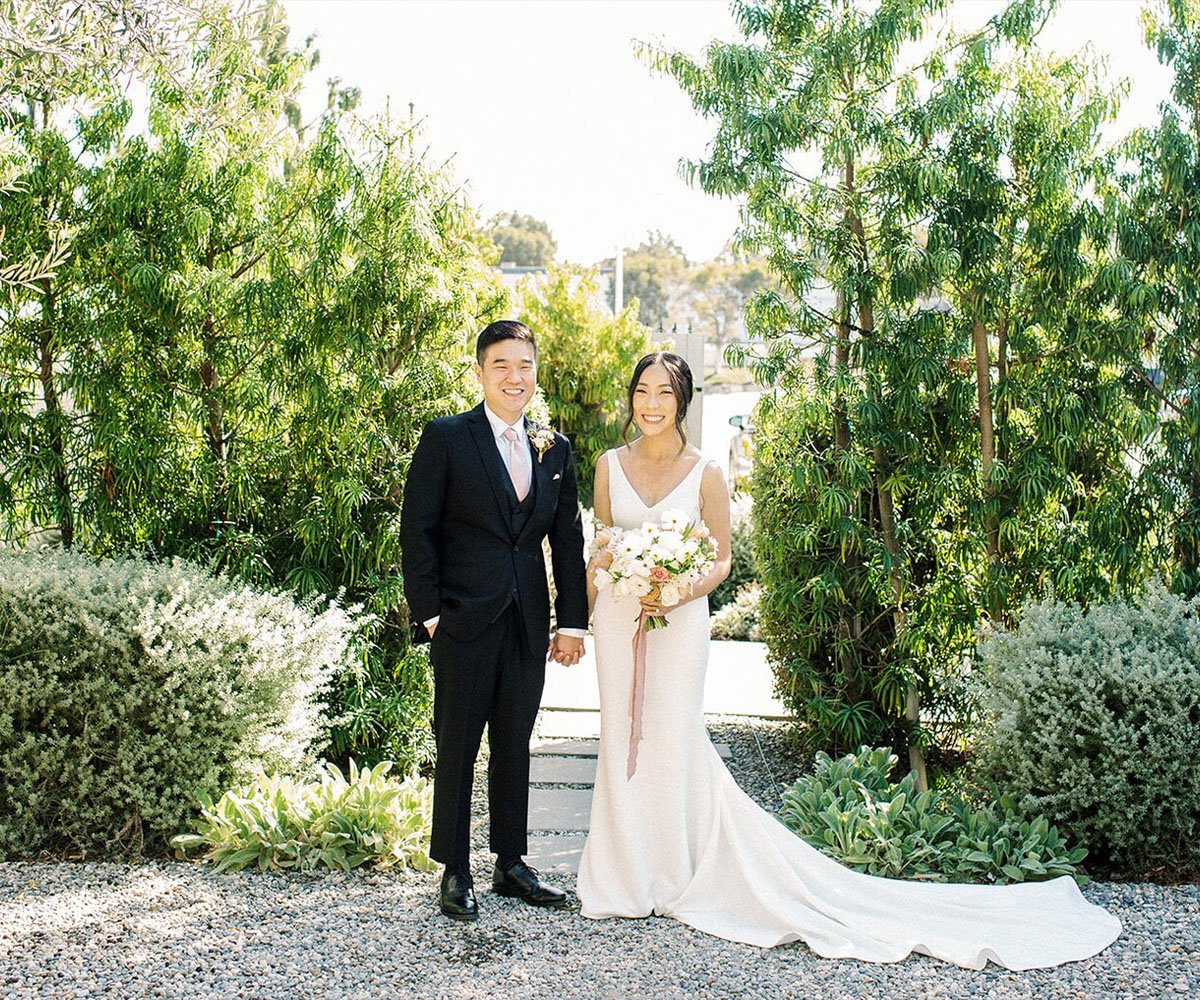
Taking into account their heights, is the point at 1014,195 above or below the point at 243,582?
above

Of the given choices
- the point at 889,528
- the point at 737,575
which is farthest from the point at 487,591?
the point at 737,575

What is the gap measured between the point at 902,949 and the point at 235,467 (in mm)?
3492

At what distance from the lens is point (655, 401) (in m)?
3.88

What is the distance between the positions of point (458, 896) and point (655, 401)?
66.6 inches

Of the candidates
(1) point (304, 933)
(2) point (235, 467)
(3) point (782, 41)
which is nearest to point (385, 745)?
(2) point (235, 467)

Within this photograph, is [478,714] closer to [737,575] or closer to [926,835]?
[926,835]

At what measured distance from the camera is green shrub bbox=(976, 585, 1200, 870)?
4.09 metres

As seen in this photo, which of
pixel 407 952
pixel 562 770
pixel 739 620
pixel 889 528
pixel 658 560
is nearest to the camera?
pixel 407 952

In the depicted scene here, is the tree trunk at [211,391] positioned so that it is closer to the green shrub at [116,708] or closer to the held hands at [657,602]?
the green shrub at [116,708]

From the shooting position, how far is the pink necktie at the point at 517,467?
3828 millimetres

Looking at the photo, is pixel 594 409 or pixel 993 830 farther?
pixel 594 409

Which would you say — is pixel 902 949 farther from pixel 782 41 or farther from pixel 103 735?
pixel 782 41

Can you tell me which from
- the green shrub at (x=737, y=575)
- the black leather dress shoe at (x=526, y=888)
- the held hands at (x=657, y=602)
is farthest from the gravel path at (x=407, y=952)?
the green shrub at (x=737, y=575)

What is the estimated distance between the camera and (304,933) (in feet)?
11.6
